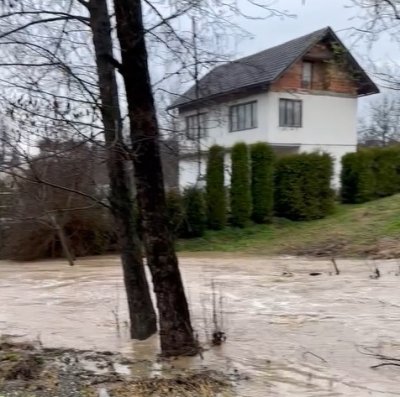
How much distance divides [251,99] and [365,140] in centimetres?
1853

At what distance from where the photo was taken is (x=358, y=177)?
76.4 feet

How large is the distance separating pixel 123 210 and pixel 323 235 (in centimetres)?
1249

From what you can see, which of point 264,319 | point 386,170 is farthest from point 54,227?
point 386,170

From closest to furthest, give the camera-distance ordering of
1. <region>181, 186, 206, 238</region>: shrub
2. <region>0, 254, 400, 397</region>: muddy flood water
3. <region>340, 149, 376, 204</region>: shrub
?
<region>0, 254, 400, 397</region>: muddy flood water
<region>181, 186, 206, 238</region>: shrub
<region>340, 149, 376, 204</region>: shrub

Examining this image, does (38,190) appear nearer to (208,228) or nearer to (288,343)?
Answer: (208,228)

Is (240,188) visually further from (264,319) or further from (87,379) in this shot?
(87,379)

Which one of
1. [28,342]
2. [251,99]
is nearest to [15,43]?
[28,342]

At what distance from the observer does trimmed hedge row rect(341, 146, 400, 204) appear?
76.4 feet

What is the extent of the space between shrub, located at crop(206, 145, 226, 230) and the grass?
41 cm

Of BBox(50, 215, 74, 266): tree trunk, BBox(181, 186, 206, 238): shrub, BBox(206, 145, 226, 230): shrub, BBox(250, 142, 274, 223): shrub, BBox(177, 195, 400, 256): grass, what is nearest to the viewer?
BBox(177, 195, 400, 256): grass

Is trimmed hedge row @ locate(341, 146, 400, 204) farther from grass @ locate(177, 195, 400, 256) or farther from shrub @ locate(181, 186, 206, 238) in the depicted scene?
shrub @ locate(181, 186, 206, 238)

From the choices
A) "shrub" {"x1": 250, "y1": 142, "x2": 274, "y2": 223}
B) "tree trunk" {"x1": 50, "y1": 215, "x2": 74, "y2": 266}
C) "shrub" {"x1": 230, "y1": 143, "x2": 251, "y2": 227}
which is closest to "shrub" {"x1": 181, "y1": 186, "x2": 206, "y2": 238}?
"shrub" {"x1": 230, "y1": 143, "x2": 251, "y2": 227}

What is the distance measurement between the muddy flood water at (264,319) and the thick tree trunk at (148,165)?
688mm

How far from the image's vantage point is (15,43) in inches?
269
